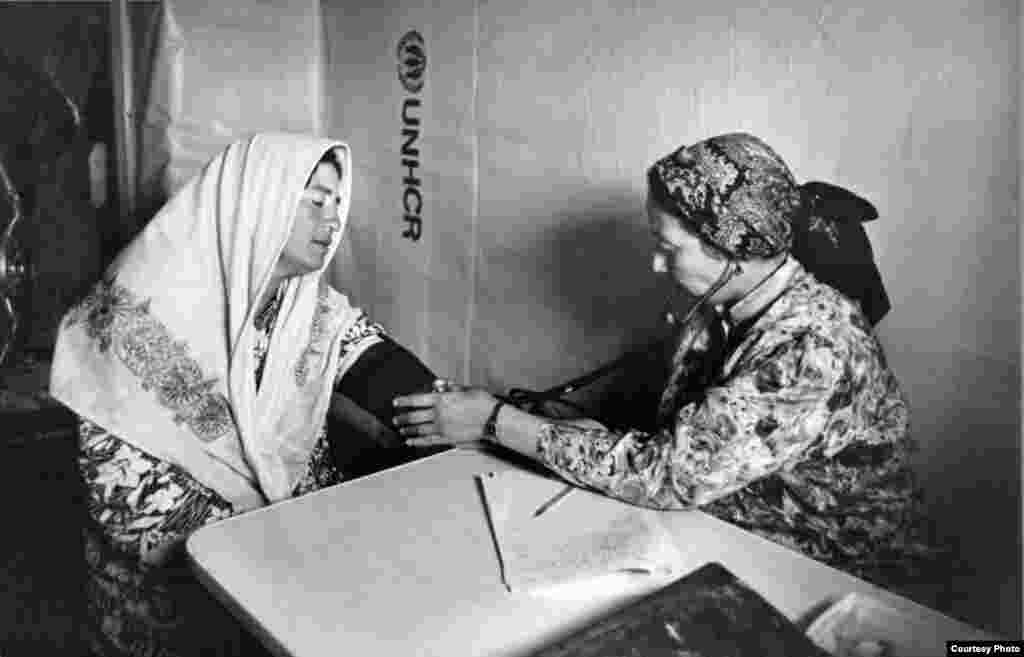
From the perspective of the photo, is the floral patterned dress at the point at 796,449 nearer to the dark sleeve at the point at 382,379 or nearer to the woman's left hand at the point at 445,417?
the woman's left hand at the point at 445,417

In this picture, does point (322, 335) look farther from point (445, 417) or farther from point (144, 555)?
point (144, 555)

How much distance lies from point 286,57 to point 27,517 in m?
1.85

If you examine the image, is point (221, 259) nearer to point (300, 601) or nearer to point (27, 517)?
point (300, 601)

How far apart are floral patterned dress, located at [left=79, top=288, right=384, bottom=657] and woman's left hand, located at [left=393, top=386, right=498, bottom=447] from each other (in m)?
0.37

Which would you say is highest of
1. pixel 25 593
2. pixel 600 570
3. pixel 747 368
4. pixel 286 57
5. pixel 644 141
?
pixel 286 57

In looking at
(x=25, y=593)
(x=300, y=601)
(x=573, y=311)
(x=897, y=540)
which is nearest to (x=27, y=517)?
(x=25, y=593)

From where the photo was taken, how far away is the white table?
0.90 metres

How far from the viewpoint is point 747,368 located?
3.97 feet

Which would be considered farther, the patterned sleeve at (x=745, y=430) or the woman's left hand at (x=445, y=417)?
the woman's left hand at (x=445, y=417)

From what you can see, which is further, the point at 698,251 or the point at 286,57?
the point at 286,57

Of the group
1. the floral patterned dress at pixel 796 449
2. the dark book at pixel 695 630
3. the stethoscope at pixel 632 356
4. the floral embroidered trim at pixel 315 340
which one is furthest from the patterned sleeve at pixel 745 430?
the floral embroidered trim at pixel 315 340

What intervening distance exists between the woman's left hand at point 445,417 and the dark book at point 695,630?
2.01 ft

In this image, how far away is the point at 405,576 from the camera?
1.02 metres

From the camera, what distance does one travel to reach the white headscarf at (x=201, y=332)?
54.2 inches
